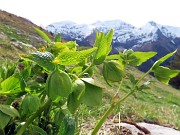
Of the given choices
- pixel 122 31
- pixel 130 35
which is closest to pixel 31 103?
pixel 130 35

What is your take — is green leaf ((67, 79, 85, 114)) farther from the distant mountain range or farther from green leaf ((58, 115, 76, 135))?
the distant mountain range

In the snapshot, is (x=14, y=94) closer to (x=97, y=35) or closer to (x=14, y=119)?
(x=14, y=119)

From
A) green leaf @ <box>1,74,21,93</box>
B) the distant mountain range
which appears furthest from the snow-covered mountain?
green leaf @ <box>1,74,21,93</box>

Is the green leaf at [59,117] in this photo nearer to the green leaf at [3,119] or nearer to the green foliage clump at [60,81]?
the green foliage clump at [60,81]

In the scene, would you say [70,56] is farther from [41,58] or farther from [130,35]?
[130,35]

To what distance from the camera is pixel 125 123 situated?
8.86 feet

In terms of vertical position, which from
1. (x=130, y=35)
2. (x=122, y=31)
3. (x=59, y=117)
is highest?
(x=59, y=117)

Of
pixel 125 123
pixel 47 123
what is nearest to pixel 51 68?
pixel 47 123

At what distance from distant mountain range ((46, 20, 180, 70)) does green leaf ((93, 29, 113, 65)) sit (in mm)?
94332

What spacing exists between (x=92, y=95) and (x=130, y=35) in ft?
415


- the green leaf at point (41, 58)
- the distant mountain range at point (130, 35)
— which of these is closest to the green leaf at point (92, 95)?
the green leaf at point (41, 58)

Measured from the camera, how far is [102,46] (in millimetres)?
750

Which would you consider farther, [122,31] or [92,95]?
[122,31]

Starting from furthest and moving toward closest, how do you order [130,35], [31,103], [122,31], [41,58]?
[122,31]
[130,35]
[31,103]
[41,58]
